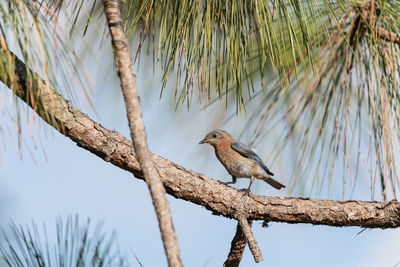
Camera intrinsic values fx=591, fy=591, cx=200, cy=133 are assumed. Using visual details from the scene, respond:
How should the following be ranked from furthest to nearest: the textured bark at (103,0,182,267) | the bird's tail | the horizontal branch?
1. the bird's tail
2. the horizontal branch
3. the textured bark at (103,0,182,267)

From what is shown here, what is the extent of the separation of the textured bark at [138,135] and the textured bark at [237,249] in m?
1.08

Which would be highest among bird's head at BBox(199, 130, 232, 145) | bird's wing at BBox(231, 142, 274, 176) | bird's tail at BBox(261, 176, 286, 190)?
bird's head at BBox(199, 130, 232, 145)

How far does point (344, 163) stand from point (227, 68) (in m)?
0.86

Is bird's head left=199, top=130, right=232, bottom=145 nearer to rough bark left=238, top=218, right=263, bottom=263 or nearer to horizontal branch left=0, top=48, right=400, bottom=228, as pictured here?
horizontal branch left=0, top=48, right=400, bottom=228

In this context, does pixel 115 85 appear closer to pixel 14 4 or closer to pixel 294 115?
pixel 294 115

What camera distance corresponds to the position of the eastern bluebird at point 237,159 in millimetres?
3203

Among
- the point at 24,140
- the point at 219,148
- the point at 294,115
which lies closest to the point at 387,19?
the point at 294,115

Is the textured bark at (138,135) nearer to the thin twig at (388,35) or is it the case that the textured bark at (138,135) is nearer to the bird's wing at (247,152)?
the thin twig at (388,35)

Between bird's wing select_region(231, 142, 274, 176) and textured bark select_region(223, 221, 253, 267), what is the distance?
36.8 inches

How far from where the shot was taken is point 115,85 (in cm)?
302

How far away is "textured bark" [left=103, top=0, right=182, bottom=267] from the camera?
116 cm

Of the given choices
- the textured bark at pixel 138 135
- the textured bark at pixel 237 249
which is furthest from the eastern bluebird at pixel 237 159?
the textured bark at pixel 138 135

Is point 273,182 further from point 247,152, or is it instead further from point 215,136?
point 215,136

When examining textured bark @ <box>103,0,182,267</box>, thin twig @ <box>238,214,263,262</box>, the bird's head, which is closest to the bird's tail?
the bird's head
